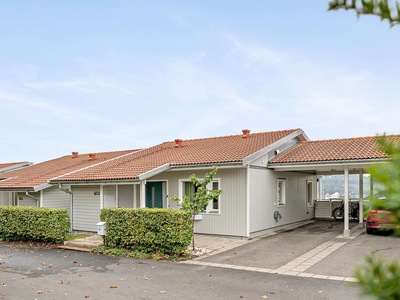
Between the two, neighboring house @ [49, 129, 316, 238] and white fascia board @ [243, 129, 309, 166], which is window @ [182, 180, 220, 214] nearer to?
neighboring house @ [49, 129, 316, 238]

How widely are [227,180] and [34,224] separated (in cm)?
797

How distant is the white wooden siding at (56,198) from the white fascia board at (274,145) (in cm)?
991

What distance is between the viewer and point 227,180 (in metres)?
15.3

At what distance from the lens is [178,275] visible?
9602 mm

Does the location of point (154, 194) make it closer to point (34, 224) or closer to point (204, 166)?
point (204, 166)

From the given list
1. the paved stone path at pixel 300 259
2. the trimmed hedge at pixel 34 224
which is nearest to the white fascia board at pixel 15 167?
the trimmed hedge at pixel 34 224

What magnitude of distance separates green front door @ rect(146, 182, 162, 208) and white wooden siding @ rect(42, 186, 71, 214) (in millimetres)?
4665

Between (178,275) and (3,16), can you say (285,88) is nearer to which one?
(178,275)

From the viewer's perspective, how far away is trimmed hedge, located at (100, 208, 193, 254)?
1186 cm

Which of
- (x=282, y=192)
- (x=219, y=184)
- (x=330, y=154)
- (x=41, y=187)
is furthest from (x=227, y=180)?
(x=41, y=187)

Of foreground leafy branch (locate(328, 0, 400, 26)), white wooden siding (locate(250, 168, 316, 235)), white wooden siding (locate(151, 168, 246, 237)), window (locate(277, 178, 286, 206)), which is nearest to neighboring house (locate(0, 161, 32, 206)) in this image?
white wooden siding (locate(151, 168, 246, 237))

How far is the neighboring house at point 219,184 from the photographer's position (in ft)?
48.8

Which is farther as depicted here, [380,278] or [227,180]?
[227,180]

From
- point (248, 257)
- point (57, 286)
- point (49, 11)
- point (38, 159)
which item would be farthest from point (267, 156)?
point (38, 159)
